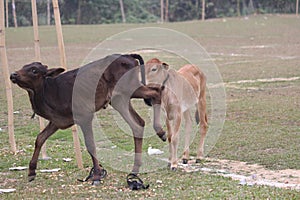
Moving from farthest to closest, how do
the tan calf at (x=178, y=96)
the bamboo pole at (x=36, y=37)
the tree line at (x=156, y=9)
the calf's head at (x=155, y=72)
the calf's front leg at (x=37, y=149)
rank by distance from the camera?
the tree line at (x=156, y=9) → the bamboo pole at (x=36, y=37) → the tan calf at (x=178, y=96) → the calf's head at (x=155, y=72) → the calf's front leg at (x=37, y=149)

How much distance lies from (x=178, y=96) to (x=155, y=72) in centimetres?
63

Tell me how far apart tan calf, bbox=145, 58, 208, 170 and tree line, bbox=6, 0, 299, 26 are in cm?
3993

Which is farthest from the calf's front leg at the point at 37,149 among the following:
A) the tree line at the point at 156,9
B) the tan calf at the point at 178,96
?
the tree line at the point at 156,9

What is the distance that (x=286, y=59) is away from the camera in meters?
23.5

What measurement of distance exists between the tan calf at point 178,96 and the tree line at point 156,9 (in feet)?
131

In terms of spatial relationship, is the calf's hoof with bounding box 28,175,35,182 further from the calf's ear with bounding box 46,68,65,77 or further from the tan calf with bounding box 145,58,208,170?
the tan calf with bounding box 145,58,208,170

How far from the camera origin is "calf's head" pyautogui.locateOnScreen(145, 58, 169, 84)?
817 centimetres

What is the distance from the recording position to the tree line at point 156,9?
49969 millimetres

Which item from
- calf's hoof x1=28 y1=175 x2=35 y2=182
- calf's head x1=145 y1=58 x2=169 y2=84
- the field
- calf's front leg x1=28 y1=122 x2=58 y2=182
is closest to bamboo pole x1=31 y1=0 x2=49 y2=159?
the field

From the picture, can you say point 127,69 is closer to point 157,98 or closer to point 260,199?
point 157,98

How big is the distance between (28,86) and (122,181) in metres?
1.55

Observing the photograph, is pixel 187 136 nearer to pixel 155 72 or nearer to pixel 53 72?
pixel 155 72

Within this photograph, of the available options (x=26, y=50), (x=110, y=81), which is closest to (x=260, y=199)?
(x=110, y=81)

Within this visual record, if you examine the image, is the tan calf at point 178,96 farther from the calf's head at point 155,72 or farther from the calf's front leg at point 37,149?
the calf's front leg at point 37,149
